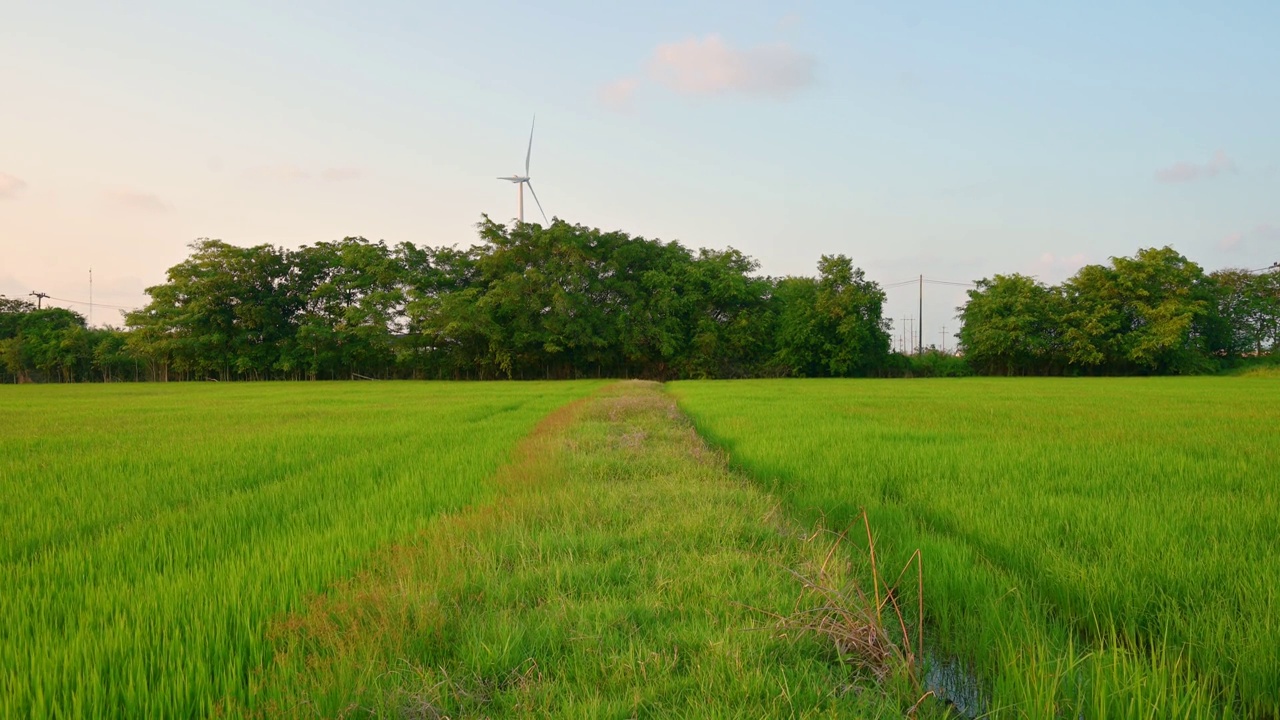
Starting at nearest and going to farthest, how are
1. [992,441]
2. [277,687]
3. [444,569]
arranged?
1. [277,687]
2. [444,569]
3. [992,441]

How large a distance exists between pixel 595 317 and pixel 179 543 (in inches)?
1248

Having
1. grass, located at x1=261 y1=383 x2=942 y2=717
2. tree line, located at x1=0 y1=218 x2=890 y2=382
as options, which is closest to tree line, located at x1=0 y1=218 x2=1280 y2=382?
tree line, located at x1=0 y1=218 x2=890 y2=382

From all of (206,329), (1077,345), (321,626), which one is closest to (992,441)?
(321,626)

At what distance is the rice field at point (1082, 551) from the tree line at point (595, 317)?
28.9 m

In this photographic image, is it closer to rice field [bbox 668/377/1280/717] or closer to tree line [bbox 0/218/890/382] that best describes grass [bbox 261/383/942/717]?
rice field [bbox 668/377/1280/717]

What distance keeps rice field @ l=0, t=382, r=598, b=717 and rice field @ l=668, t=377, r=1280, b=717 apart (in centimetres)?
230

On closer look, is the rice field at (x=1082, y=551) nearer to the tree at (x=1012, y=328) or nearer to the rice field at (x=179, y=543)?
the rice field at (x=179, y=543)

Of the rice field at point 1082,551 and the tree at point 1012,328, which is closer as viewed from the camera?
the rice field at point 1082,551

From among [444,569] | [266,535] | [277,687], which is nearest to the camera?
[277,687]

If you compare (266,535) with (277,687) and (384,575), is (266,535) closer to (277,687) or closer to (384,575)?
(384,575)

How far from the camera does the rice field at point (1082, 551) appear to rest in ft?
5.26

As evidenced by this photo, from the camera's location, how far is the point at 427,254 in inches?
1538

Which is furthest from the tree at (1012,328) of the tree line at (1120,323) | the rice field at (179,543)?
the rice field at (179,543)

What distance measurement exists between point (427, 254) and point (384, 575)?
39780 millimetres
